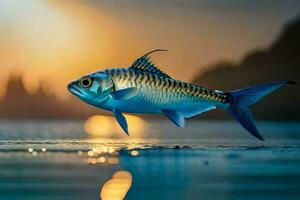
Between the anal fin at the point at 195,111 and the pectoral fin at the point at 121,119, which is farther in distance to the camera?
the anal fin at the point at 195,111

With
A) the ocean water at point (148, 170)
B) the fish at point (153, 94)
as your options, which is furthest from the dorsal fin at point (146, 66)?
the ocean water at point (148, 170)

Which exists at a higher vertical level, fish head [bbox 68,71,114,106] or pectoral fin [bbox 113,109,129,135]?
fish head [bbox 68,71,114,106]

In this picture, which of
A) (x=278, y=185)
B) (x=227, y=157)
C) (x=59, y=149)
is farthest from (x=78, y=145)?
(x=278, y=185)

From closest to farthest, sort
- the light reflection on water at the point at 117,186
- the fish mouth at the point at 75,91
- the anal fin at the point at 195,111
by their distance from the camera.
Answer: the light reflection on water at the point at 117,186 < the fish mouth at the point at 75,91 < the anal fin at the point at 195,111

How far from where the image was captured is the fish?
210 inches

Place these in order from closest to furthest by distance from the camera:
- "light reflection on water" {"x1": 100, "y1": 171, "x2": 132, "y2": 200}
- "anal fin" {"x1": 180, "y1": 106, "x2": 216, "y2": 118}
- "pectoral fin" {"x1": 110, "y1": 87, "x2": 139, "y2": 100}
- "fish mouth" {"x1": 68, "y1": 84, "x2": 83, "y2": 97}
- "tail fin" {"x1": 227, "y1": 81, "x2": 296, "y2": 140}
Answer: "light reflection on water" {"x1": 100, "y1": 171, "x2": 132, "y2": 200} → "pectoral fin" {"x1": 110, "y1": 87, "x2": 139, "y2": 100} → "fish mouth" {"x1": 68, "y1": 84, "x2": 83, "y2": 97} → "tail fin" {"x1": 227, "y1": 81, "x2": 296, "y2": 140} → "anal fin" {"x1": 180, "y1": 106, "x2": 216, "y2": 118}

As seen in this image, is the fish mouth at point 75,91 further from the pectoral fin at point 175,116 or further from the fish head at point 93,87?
the pectoral fin at point 175,116

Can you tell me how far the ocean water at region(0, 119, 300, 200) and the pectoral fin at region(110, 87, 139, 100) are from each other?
0.57m

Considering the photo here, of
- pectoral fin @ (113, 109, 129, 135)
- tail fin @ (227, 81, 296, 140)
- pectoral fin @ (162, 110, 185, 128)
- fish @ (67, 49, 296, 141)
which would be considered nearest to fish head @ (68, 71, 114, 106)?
fish @ (67, 49, 296, 141)

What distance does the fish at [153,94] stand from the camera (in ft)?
17.5

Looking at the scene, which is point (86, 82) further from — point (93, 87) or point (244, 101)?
point (244, 101)

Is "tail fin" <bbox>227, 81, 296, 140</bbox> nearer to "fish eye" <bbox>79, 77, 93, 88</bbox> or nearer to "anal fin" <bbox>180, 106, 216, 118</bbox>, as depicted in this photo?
"anal fin" <bbox>180, 106, 216, 118</bbox>

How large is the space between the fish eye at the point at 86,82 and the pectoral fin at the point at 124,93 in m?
0.17

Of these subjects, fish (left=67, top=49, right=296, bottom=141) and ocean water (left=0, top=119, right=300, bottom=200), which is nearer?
ocean water (left=0, top=119, right=300, bottom=200)
